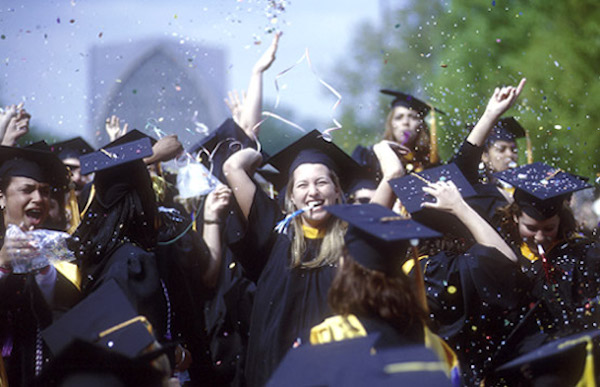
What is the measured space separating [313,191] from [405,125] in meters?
1.64

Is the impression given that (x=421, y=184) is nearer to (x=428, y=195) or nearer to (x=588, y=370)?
(x=428, y=195)

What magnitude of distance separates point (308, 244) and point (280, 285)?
268 millimetres

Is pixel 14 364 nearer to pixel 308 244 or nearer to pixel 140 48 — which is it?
pixel 308 244

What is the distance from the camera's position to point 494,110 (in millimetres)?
4383

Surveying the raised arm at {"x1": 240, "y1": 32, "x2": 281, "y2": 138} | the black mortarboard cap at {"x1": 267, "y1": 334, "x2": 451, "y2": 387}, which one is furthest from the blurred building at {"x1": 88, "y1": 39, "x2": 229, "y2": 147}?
the black mortarboard cap at {"x1": 267, "y1": 334, "x2": 451, "y2": 387}

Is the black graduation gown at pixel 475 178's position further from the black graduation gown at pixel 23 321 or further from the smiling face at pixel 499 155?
the black graduation gown at pixel 23 321

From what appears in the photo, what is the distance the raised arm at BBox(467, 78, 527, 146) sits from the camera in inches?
172

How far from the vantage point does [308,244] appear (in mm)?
4016

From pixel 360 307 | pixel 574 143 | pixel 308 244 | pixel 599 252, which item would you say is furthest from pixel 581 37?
pixel 360 307

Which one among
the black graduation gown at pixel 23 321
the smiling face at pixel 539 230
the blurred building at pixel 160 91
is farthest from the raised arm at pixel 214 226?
the blurred building at pixel 160 91

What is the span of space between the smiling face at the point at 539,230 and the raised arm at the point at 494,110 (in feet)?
1.79

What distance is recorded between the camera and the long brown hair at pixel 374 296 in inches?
112

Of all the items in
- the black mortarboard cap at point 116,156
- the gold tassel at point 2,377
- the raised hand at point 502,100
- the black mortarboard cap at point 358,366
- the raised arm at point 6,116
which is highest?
the raised hand at point 502,100

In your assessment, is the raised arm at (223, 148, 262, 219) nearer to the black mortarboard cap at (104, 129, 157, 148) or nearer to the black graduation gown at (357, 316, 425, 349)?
the black mortarboard cap at (104, 129, 157, 148)
